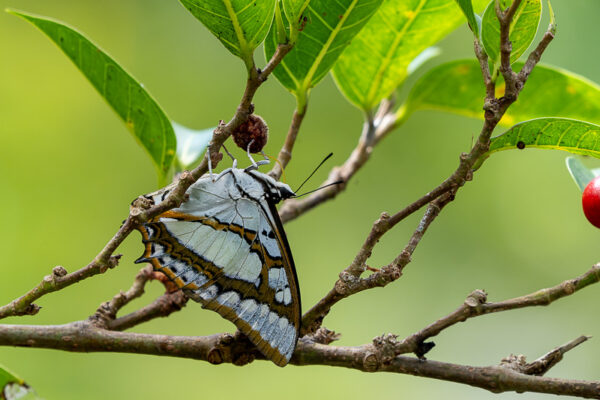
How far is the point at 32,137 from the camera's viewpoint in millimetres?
5527

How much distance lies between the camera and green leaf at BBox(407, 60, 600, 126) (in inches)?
106

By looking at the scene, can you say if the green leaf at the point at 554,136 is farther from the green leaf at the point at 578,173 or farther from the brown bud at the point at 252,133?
the brown bud at the point at 252,133

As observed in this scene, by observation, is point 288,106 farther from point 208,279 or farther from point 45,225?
point 208,279

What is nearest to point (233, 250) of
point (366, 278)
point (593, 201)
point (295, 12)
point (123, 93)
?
point (366, 278)

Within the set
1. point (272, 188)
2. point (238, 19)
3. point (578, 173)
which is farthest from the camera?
point (578, 173)

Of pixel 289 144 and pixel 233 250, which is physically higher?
pixel 289 144

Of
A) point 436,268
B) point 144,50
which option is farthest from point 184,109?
point 436,268

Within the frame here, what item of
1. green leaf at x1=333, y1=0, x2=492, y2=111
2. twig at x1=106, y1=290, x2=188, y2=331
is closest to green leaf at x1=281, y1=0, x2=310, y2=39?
green leaf at x1=333, y1=0, x2=492, y2=111

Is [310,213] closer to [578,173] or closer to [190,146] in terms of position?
[190,146]

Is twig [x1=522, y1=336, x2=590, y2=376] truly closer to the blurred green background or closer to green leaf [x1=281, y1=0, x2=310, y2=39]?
green leaf [x1=281, y1=0, x2=310, y2=39]

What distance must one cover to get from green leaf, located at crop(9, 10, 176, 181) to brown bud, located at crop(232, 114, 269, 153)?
0.36 metres

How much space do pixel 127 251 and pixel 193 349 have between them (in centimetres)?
357

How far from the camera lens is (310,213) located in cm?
623

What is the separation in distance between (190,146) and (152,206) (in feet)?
3.29
